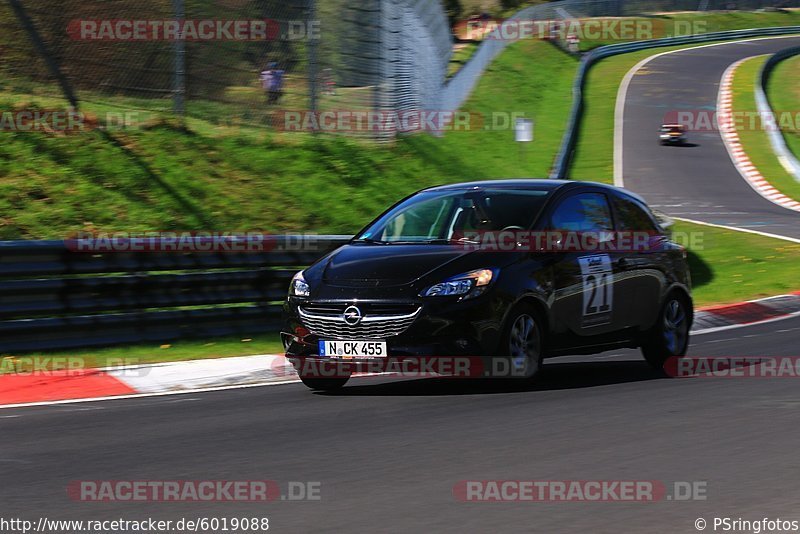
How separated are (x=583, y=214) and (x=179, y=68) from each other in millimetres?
8196

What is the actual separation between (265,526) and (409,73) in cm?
1930

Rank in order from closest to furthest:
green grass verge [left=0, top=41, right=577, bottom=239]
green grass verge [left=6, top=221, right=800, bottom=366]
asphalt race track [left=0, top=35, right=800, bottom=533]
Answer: asphalt race track [left=0, top=35, right=800, bottom=533], green grass verge [left=6, top=221, right=800, bottom=366], green grass verge [left=0, top=41, right=577, bottom=239]

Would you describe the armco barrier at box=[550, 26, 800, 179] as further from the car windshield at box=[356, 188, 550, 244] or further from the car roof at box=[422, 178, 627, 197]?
the car windshield at box=[356, 188, 550, 244]

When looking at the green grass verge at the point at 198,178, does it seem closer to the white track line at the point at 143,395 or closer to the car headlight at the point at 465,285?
the white track line at the point at 143,395

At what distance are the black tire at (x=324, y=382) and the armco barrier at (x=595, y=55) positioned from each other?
23643 millimetres

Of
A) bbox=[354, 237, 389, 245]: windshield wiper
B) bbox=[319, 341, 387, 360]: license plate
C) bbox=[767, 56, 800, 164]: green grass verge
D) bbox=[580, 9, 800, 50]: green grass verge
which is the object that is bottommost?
bbox=[319, 341, 387, 360]: license plate

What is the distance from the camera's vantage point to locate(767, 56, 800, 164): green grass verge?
149 feet

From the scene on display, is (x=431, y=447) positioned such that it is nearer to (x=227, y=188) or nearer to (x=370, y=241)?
(x=370, y=241)

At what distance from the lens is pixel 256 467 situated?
21.4 ft

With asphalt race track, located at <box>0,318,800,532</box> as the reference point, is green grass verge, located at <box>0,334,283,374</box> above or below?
below

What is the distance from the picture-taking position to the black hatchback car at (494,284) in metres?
8.78

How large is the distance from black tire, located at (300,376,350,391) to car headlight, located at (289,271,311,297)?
66 centimetres

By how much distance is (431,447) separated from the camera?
23.1 ft

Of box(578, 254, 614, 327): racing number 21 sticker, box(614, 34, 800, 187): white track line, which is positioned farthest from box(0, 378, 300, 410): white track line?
box(614, 34, 800, 187): white track line
